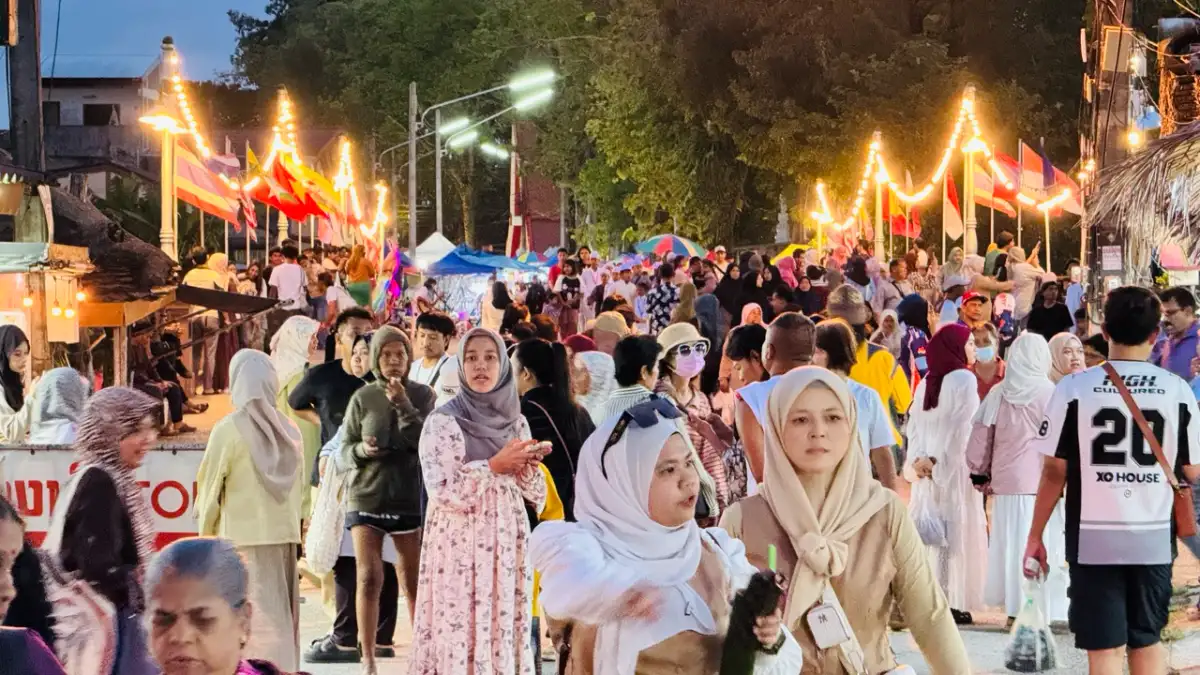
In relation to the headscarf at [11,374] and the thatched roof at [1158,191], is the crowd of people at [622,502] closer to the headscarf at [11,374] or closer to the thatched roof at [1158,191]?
the headscarf at [11,374]

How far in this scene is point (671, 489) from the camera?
15.3 feet

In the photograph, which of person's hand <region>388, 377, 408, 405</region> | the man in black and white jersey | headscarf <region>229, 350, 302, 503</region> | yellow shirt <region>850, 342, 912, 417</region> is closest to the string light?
yellow shirt <region>850, 342, 912, 417</region>

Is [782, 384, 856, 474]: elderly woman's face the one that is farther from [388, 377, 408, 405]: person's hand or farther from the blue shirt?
the blue shirt

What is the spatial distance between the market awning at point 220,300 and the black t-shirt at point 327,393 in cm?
855

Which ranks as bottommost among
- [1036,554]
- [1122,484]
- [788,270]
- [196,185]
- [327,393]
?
[1036,554]

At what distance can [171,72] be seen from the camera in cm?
2078

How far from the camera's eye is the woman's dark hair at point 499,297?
1038 inches

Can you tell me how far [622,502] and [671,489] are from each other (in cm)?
13

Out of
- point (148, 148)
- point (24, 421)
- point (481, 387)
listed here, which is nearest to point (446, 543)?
point (481, 387)

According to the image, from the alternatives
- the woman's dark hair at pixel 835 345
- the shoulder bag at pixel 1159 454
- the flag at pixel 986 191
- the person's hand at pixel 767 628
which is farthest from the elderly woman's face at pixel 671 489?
the flag at pixel 986 191

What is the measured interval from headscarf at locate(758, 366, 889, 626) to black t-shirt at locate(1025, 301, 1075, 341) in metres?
14.3

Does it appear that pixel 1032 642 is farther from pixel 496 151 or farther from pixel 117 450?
A: pixel 496 151

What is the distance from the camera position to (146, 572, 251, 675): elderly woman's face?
3486 mm

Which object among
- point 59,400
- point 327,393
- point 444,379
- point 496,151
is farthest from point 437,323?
point 496,151
